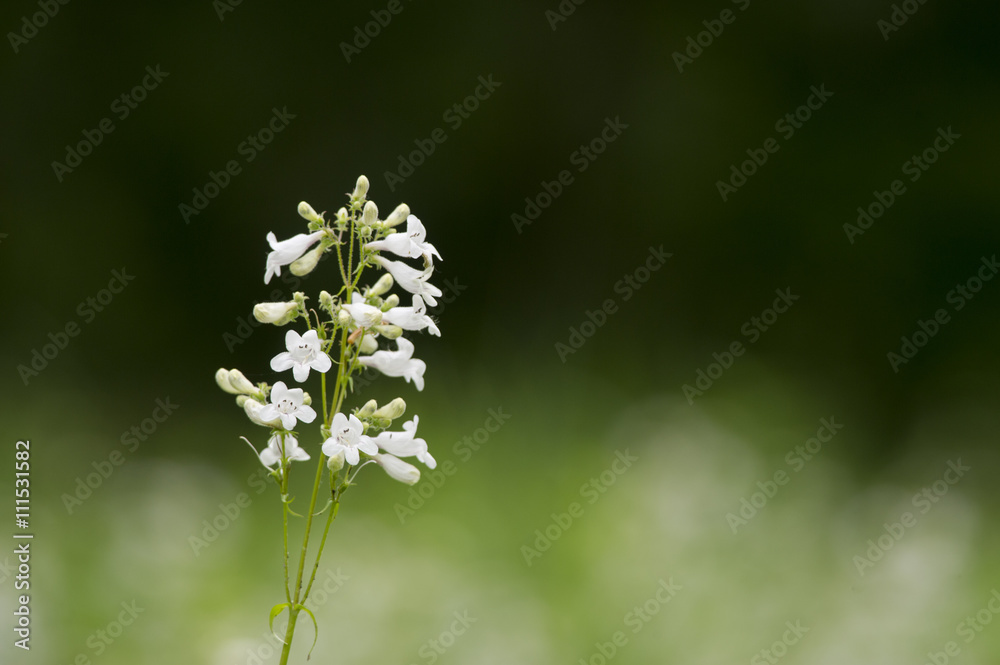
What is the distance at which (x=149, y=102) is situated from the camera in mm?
4492

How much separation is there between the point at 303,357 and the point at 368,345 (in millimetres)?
89

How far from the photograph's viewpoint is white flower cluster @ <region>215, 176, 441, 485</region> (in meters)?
1.08

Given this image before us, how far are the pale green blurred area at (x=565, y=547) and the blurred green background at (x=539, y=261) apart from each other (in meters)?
0.02

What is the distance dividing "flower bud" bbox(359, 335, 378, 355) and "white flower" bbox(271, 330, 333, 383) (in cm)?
6

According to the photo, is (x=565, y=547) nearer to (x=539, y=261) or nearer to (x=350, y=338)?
(x=350, y=338)

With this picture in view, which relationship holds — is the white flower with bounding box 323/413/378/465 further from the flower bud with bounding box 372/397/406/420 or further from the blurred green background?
the blurred green background

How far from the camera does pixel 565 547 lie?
294 centimetres

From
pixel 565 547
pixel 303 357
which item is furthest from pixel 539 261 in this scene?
pixel 303 357

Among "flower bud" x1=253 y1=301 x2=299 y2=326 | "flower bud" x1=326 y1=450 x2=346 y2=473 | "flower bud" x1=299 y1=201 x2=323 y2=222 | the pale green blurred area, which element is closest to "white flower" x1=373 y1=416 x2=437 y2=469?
"flower bud" x1=326 y1=450 x2=346 y2=473

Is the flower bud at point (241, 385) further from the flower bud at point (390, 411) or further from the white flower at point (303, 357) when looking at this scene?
the flower bud at point (390, 411)

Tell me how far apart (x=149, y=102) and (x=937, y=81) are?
4.17 m

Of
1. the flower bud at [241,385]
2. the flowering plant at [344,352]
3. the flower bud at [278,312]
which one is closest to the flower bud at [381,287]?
the flowering plant at [344,352]

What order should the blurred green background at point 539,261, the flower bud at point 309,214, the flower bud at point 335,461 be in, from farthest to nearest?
the blurred green background at point 539,261
the flower bud at point 309,214
the flower bud at point 335,461

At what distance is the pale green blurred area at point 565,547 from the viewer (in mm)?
2566
